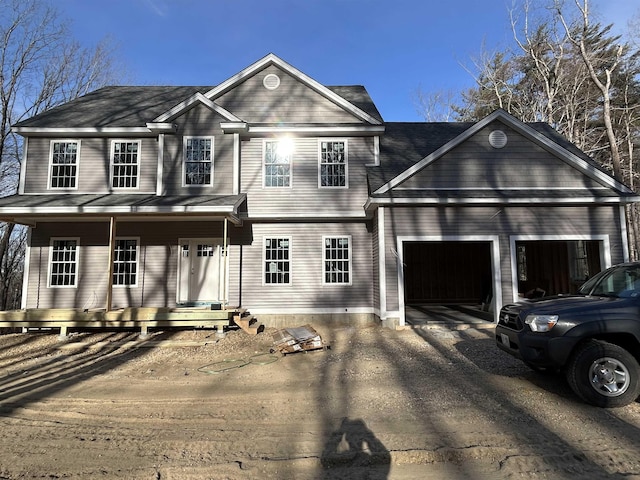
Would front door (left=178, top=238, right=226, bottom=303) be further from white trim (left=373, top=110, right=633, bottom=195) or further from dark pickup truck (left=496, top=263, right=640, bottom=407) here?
dark pickup truck (left=496, top=263, right=640, bottom=407)

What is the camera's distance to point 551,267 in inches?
579

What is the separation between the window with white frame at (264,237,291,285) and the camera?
11.8 m

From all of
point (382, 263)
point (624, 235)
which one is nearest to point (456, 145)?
point (382, 263)

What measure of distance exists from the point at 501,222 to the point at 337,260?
496cm

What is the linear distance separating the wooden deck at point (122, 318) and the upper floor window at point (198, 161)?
166 inches

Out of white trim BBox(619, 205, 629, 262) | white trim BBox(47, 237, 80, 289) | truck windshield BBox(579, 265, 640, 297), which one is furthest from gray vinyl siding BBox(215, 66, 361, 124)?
truck windshield BBox(579, 265, 640, 297)

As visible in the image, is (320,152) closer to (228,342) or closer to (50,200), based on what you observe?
(228,342)

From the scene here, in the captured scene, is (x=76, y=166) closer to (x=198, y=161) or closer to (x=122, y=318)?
(x=198, y=161)

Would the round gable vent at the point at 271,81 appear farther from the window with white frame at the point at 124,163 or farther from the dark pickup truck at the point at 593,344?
the dark pickup truck at the point at 593,344

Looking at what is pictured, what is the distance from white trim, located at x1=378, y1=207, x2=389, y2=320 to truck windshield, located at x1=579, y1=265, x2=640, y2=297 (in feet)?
16.5

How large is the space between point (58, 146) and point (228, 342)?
8.87m

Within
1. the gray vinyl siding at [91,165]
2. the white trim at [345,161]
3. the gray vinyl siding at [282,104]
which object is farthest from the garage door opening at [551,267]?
the gray vinyl siding at [91,165]

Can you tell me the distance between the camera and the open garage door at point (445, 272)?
15586 millimetres

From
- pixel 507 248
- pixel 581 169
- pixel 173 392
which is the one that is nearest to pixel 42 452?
pixel 173 392
